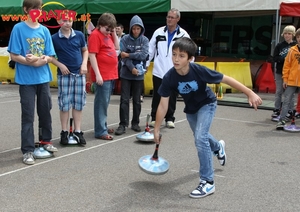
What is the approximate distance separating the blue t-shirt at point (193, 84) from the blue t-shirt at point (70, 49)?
6.57 ft

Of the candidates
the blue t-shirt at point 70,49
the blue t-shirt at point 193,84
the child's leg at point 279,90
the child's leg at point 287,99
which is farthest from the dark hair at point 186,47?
the child's leg at point 279,90

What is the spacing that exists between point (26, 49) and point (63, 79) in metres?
0.95

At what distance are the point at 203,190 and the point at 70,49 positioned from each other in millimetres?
2857

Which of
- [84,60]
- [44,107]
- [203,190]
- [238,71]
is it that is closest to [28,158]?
[44,107]

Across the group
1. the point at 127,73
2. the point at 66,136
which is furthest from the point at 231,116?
the point at 66,136

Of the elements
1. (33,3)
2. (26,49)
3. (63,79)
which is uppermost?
(33,3)

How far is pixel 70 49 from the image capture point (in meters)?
5.84

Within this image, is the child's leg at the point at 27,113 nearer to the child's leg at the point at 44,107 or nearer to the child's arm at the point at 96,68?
the child's leg at the point at 44,107

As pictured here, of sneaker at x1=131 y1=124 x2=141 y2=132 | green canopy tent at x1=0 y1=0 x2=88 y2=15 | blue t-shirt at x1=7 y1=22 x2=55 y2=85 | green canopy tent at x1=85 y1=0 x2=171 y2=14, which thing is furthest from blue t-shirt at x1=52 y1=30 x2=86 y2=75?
green canopy tent at x1=0 y1=0 x2=88 y2=15

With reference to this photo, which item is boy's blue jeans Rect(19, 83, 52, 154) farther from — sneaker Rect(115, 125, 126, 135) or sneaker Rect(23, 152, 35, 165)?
sneaker Rect(115, 125, 126, 135)

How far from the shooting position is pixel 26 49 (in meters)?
5.02

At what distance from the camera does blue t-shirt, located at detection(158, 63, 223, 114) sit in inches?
164

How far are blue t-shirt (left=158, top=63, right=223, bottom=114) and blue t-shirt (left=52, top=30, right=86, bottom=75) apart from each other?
78.8 inches

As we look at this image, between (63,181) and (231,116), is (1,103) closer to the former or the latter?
(231,116)
